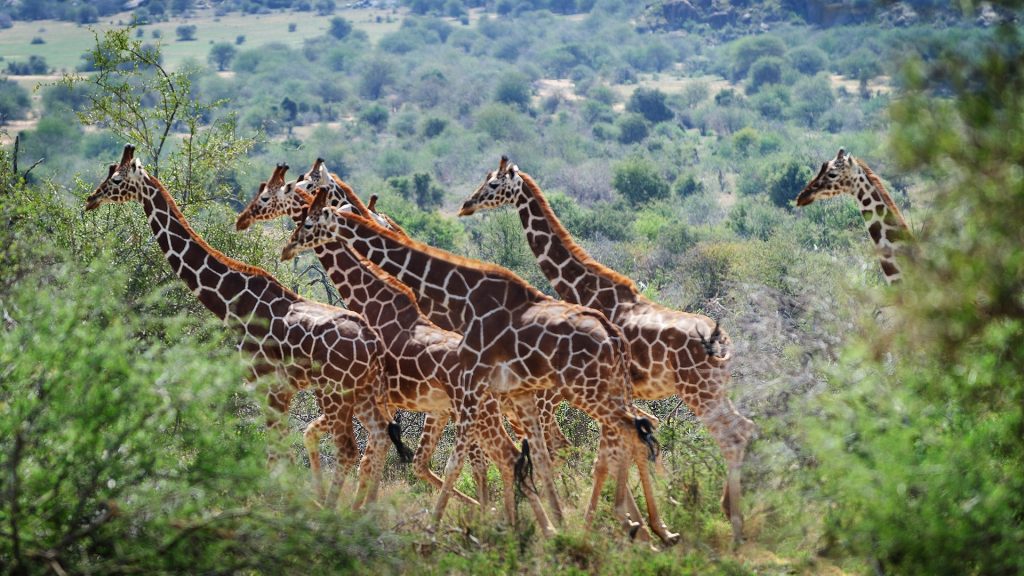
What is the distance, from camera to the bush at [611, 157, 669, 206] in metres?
43.2

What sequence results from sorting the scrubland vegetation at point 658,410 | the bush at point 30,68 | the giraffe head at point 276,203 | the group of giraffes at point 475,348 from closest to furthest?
1. the scrubland vegetation at point 658,410
2. the group of giraffes at point 475,348
3. the giraffe head at point 276,203
4. the bush at point 30,68

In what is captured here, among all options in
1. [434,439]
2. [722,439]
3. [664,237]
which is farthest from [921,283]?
[664,237]

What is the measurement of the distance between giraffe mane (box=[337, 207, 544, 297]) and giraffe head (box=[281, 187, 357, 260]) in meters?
0.11

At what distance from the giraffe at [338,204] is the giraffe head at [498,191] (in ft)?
2.08

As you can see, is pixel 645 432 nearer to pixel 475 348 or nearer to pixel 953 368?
pixel 475 348

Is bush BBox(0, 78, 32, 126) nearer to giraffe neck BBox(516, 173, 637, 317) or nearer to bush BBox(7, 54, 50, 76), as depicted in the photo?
bush BBox(7, 54, 50, 76)

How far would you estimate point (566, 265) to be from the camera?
35.0 feet

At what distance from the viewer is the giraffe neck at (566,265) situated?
10398 millimetres

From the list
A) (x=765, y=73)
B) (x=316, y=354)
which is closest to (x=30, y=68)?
(x=765, y=73)

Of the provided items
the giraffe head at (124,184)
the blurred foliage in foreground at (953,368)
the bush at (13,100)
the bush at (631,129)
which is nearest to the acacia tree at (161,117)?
the giraffe head at (124,184)

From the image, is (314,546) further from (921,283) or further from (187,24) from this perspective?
(187,24)

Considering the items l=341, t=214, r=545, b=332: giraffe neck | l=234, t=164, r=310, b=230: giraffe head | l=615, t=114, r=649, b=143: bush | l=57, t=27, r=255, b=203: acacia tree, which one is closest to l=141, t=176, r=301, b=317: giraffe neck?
l=234, t=164, r=310, b=230: giraffe head

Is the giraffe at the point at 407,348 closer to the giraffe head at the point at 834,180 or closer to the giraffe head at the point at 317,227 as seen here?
the giraffe head at the point at 317,227

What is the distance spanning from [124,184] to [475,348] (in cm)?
349
